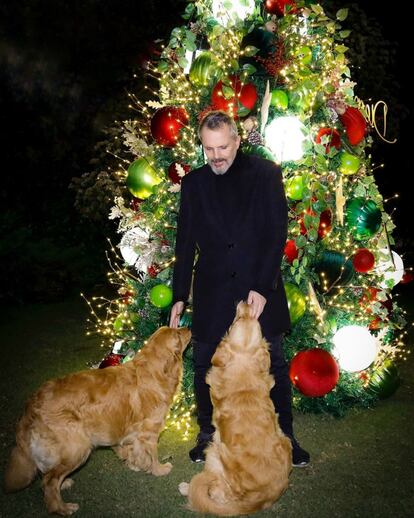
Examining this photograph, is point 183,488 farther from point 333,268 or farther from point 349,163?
point 349,163

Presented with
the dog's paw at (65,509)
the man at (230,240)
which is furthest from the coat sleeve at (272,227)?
the dog's paw at (65,509)

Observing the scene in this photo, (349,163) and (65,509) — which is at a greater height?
(349,163)

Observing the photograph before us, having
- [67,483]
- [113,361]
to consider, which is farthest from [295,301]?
[67,483]

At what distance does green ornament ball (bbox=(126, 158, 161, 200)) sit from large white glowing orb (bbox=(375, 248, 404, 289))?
7.00ft

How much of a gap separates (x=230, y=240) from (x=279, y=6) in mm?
2217

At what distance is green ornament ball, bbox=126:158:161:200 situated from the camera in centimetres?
480

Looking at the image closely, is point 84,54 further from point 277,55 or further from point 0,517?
point 0,517

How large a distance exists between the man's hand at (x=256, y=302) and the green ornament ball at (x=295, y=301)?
3.09 ft

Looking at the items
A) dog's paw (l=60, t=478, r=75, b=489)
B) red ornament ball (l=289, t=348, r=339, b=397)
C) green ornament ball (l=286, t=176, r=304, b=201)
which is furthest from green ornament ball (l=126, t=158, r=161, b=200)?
dog's paw (l=60, t=478, r=75, b=489)

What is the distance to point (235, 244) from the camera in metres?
3.69

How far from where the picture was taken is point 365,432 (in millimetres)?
4652

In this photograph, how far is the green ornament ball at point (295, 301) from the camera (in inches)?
176

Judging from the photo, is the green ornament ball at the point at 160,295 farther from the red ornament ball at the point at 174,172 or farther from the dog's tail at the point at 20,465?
the dog's tail at the point at 20,465

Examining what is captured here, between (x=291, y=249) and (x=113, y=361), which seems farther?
(x=113, y=361)
